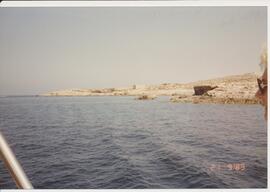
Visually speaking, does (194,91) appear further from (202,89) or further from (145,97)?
(145,97)

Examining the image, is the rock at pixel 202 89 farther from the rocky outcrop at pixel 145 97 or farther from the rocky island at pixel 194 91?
the rocky outcrop at pixel 145 97

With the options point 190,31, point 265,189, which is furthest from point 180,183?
point 190,31

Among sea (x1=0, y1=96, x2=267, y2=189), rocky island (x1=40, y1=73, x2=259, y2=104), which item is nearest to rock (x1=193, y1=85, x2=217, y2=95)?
rocky island (x1=40, y1=73, x2=259, y2=104)

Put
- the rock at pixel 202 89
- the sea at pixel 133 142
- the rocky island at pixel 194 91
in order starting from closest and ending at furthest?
the sea at pixel 133 142, the rocky island at pixel 194 91, the rock at pixel 202 89

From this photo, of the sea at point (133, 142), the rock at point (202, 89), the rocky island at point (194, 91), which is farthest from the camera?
the rock at point (202, 89)

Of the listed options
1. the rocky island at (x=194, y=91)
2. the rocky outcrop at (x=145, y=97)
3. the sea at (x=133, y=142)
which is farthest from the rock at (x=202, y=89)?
the rocky outcrop at (x=145, y=97)

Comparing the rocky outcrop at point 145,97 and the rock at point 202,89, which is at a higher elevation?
the rock at point 202,89

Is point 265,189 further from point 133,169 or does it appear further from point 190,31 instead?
point 190,31

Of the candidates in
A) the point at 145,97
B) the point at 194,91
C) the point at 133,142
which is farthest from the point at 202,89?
the point at 133,142
